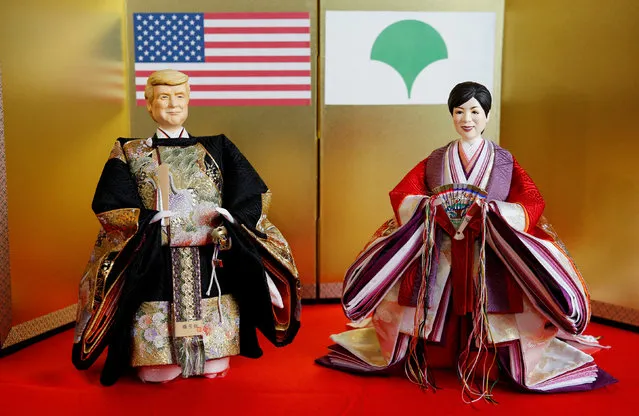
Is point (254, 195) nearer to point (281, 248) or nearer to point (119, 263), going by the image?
point (281, 248)

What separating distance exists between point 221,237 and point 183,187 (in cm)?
32

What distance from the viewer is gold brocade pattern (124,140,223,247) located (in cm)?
313

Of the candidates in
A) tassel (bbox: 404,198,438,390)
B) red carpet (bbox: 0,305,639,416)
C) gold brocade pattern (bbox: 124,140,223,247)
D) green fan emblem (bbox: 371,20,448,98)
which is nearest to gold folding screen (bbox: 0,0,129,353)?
red carpet (bbox: 0,305,639,416)

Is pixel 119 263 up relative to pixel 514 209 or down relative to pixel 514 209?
down

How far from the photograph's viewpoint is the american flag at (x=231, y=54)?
14.8ft

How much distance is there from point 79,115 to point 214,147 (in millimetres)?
1423

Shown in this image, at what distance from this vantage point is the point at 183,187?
3.16 m

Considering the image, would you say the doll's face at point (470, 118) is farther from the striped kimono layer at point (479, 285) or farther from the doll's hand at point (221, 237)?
the doll's hand at point (221, 237)

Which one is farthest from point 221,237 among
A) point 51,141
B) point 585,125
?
point 585,125

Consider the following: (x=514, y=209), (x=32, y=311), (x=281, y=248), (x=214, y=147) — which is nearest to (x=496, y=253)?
(x=514, y=209)

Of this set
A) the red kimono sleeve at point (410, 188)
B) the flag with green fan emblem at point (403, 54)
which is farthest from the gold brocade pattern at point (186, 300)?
the flag with green fan emblem at point (403, 54)

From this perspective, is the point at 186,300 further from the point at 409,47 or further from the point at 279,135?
the point at 409,47

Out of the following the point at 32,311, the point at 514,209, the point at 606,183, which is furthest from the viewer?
the point at 606,183

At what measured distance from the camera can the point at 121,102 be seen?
457 centimetres
